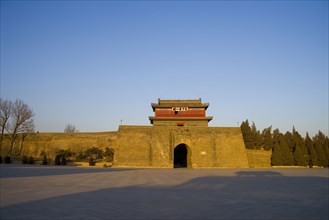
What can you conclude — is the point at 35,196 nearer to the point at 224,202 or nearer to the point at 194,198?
the point at 194,198

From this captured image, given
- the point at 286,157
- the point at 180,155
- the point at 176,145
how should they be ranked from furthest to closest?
the point at 180,155, the point at 286,157, the point at 176,145

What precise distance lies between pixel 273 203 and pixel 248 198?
2.81ft

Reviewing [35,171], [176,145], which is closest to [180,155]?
[176,145]

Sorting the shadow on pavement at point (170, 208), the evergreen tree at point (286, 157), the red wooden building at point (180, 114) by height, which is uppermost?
the red wooden building at point (180, 114)

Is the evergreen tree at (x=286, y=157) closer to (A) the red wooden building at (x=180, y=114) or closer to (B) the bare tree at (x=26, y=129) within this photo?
(A) the red wooden building at (x=180, y=114)

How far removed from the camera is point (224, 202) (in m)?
6.79

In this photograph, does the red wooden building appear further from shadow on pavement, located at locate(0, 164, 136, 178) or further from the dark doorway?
shadow on pavement, located at locate(0, 164, 136, 178)

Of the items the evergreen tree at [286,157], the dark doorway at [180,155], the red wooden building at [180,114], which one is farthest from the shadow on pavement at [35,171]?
the evergreen tree at [286,157]

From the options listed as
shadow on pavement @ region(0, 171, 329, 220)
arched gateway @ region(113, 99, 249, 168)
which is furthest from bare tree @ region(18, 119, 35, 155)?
shadow on pavement @ region(0, 171, 329, 220)

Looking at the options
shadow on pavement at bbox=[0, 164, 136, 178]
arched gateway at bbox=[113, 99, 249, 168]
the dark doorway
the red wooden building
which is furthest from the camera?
the red wooden building

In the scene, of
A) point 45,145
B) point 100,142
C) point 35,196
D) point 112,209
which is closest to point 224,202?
point 112,209

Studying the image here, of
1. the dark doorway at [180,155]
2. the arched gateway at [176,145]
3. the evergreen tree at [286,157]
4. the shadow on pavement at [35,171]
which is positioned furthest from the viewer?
the dark doorway at [180,155]

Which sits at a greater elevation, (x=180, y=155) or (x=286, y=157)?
(x=180, y=155)

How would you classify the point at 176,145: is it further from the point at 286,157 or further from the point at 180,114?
the point at 286,157
